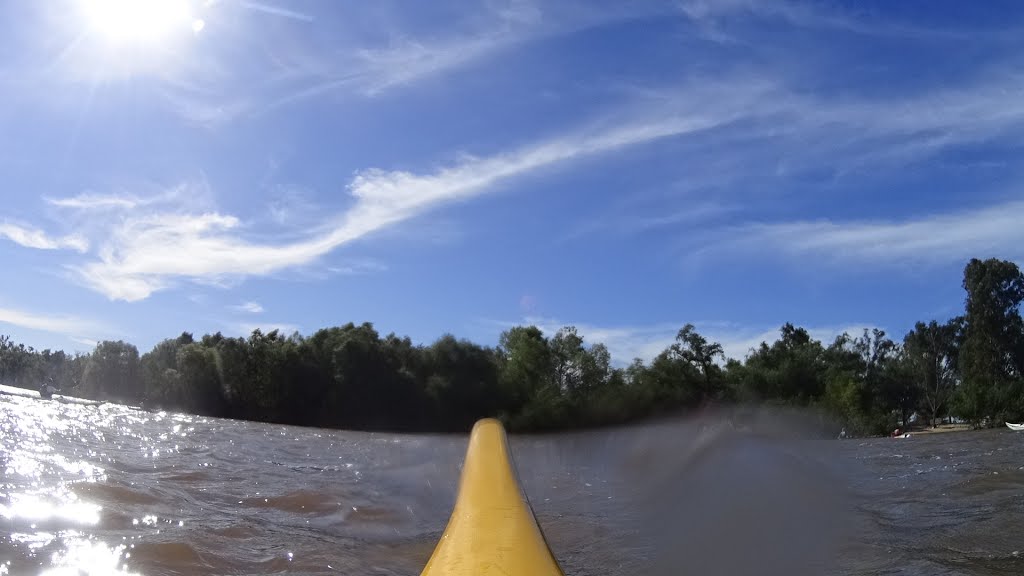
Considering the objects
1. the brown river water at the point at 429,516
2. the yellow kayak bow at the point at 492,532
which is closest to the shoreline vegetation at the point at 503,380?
the brown river water at the point at 429,516

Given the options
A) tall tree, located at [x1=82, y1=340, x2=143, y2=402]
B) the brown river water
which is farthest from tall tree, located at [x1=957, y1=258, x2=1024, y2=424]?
tall tree, located at [x1=82, y1=340, x2=143, y2=402]

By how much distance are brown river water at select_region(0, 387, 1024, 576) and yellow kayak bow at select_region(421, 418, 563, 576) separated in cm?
148

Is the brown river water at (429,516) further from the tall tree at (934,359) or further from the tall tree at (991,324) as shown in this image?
the tall tree at (934,359)

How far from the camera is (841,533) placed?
17.3 ft

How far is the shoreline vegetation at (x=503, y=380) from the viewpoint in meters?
32.1

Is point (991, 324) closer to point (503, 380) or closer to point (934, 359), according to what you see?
point (934, 359)

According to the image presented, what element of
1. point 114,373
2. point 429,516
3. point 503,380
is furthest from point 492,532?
point 114,373

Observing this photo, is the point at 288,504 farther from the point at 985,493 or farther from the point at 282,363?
the point at 282,363

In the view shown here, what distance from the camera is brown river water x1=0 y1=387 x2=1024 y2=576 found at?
154 inches

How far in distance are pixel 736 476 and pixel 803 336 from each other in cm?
6255

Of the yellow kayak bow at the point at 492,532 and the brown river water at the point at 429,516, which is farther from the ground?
the yellow kayak bow at the point at 492,532

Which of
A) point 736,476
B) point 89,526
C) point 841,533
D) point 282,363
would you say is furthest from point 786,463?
point 282,363

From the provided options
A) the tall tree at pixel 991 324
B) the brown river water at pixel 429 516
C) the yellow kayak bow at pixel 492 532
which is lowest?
the brown river water at pixel 429 516

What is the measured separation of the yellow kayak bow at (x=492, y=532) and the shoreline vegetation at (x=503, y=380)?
2548 cm
